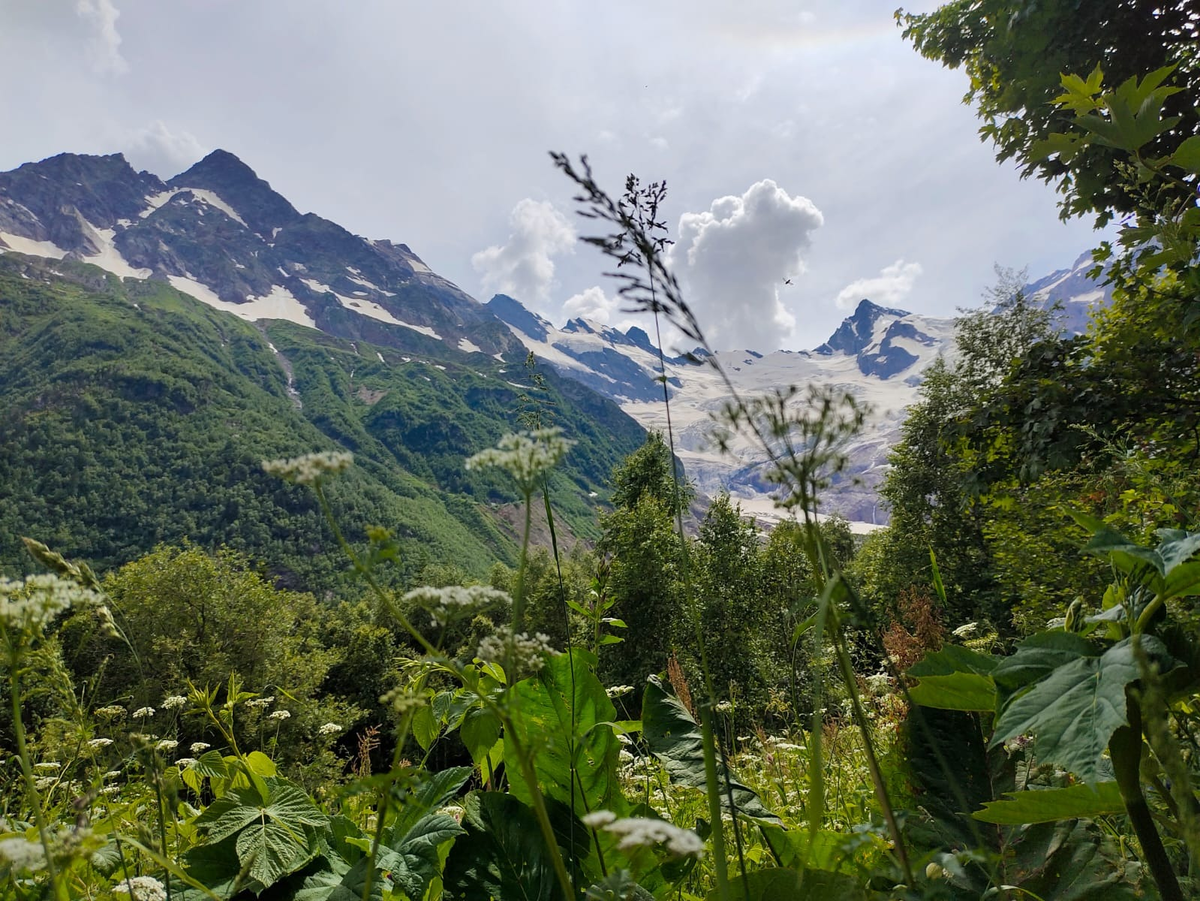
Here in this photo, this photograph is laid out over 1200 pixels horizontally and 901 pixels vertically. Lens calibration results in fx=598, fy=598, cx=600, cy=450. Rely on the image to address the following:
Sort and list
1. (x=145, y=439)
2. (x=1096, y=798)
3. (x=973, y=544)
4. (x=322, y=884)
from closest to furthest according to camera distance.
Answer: (x=1096, y=798) → (x=322, y=884) → (x=973, y=544) → (x=145, y=439)

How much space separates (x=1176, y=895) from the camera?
0.92m

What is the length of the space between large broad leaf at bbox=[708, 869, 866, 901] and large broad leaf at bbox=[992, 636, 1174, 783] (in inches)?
19.0

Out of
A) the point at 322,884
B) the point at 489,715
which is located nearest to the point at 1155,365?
the point at 489,715

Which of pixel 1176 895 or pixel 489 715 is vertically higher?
pixel 489 715

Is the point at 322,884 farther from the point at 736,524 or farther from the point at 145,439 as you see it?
the point at 145,439

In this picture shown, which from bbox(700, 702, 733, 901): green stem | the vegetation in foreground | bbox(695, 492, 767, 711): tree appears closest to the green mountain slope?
bbox(695, 492, 767, 711): tree

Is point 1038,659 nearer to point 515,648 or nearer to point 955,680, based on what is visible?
point 955,680

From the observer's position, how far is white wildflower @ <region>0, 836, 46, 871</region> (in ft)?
2.84

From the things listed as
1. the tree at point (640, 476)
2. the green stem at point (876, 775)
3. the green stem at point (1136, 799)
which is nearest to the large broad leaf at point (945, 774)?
the green stem at point (1136, 799)

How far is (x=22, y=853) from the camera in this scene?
0.89 meters

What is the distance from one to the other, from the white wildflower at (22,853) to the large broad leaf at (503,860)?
806 mm

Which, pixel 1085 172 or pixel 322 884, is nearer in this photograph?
pixel 322 884

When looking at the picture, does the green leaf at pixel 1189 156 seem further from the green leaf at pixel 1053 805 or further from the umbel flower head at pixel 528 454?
the umbel flower head at pixel 528 454

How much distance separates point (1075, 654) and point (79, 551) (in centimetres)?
18484
